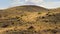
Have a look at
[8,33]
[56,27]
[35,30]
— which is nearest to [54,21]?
[56,27]

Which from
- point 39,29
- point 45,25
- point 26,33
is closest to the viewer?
point 26,33

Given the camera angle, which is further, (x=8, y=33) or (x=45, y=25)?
(x=45, y=25)

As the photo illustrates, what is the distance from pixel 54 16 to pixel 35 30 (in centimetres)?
1115

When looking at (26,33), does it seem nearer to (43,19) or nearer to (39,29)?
(39,29)

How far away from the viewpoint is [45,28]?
1478 inches

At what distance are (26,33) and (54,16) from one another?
13443 millimetres

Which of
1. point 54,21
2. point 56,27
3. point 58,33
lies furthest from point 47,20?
point 58,33

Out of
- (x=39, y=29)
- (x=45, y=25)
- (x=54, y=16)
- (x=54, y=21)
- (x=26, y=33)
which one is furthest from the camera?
(x=54, y=16)

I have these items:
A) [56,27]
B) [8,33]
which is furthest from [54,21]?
[8,33]

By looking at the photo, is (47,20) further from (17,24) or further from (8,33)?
(8,33)

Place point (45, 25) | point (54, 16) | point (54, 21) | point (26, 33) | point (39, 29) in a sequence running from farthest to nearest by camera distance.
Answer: point (54, 16) → point (54, 21) → point (45, 25) → point (39, 29) → point (26, 33)

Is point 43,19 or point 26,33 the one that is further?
point 43,19

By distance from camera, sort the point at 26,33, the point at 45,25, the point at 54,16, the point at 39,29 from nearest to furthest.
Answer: the point at 26,33 → the point at 39,29 → the point at 45,25 → the point at 54,16

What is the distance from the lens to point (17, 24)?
4247 centimetres
